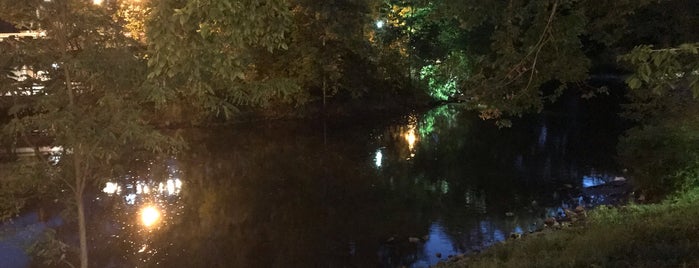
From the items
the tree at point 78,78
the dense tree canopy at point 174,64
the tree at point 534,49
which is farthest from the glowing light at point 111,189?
the tree at point 534,49

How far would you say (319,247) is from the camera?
13039mm

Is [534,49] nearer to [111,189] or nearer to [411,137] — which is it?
[111,189]

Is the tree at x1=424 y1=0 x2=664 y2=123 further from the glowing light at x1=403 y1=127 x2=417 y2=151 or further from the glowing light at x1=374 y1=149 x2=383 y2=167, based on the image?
the glowing light at x1=403 y1=127 x2=417 y2=151

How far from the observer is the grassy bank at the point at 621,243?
→ 20.6ft

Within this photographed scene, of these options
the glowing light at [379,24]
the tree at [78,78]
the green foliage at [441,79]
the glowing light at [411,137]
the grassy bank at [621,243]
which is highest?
the glowing light at [379,24]

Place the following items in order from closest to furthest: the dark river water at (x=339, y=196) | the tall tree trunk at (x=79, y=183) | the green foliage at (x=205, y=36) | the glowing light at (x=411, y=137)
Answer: the green foliage at (x=205, y=36) → the tall tree trunk at (x=79, y=183) → the dark river water at (x=339, y=196) → the glowing light at (x=411, y=137)

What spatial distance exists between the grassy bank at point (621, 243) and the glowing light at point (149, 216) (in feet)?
25.3

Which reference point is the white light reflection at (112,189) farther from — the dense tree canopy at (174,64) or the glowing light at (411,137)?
the glowing light at (411,137)

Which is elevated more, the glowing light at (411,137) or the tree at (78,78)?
the glowing light at (411,137)

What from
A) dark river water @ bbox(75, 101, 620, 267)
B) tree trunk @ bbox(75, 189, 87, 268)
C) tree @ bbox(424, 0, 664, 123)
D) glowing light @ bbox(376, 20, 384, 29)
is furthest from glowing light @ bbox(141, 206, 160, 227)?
glowing light @ bbox(376, 20, 384, 29)

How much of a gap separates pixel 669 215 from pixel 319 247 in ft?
24.0

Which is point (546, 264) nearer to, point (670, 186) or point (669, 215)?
point (669, 215)

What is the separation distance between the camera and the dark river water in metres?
12.7

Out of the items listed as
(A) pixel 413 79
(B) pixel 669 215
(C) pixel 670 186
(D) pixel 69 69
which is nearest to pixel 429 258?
(B) pixel 669 215
